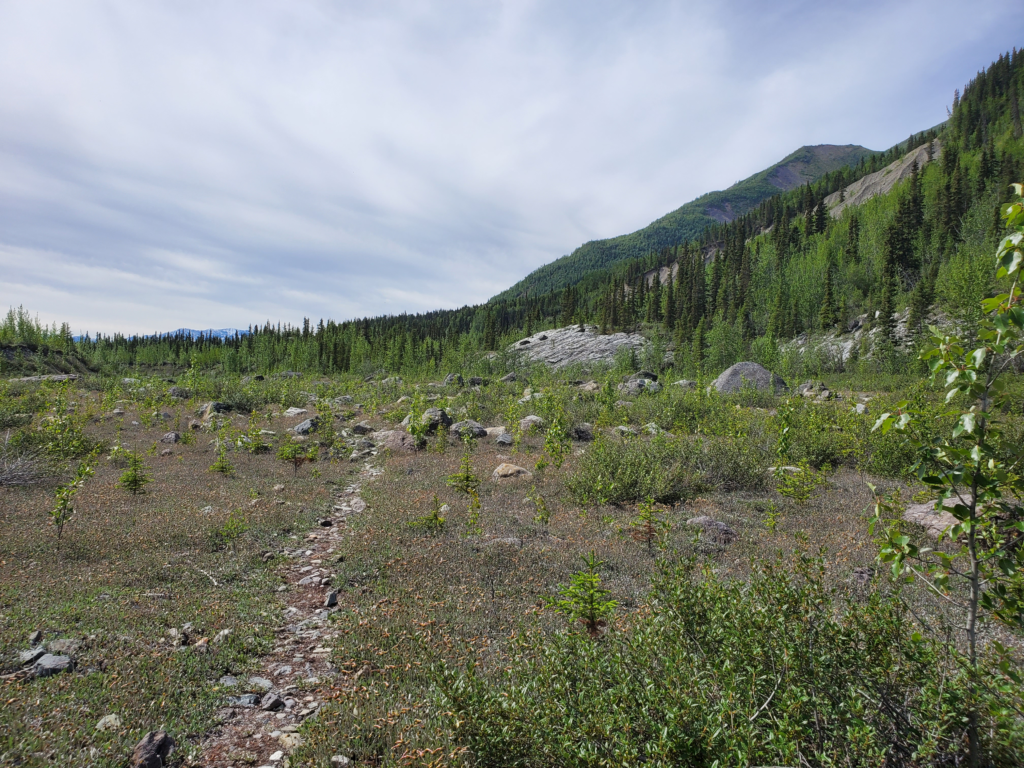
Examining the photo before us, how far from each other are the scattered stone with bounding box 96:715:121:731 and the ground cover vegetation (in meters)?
0.05

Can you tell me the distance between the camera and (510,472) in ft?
38.5

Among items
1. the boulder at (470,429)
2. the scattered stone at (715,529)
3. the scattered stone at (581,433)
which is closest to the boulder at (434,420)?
the boulder at (470,429)

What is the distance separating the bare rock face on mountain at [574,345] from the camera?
61.5 metres

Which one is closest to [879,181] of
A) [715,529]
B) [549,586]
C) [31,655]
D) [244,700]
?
[715,529]

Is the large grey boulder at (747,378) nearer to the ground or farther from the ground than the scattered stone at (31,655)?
farther from the ground

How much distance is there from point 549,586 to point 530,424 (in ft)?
38.9

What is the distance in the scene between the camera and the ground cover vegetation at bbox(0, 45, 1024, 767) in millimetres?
2258

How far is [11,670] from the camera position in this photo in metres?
3.80

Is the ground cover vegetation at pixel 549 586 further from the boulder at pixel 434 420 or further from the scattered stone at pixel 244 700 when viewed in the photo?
the boulder at pixel 434 420

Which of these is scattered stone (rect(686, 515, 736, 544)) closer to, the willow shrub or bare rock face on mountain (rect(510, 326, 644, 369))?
the willow shrub

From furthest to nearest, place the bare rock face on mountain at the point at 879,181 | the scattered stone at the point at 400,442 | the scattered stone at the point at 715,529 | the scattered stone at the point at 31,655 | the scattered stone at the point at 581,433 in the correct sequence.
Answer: the bare rock face on mountain at the point at 879,181, the scattered stone at the point at 400,442, the scattered stone at the point at 581,433, the scattered stone at the point at 715,529, the scattered stone at the point at 31,655

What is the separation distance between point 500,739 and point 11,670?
4392mm

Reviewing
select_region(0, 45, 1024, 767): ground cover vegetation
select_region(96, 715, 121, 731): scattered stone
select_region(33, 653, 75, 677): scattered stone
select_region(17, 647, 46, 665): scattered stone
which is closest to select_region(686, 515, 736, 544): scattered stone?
select_region(0, 45, 1024, 767): ground cover vegetation

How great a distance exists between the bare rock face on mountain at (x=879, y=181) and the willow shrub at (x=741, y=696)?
10305 cm
